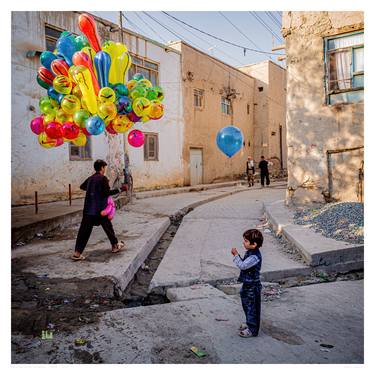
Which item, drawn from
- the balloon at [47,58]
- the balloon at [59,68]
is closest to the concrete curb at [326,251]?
the balloon at [59,68]

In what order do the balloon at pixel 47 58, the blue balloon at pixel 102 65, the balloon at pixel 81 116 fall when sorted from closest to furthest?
the blue balloon at pixel 102 65, the balloon at pixel 81 116, the balloon at pixel 47 58

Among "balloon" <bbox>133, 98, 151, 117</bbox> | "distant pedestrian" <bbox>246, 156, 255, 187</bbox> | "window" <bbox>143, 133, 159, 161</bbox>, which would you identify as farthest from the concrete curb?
"distant pedestrian" <bbox>246, 156, 255, 187</bbox>

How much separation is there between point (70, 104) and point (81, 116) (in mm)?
211

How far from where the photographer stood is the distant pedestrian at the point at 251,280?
2910mm

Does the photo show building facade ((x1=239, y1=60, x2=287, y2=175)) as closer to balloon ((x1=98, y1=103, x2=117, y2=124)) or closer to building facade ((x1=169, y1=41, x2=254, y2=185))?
building facade ((x1=169, y1=41, x2=254, y2=185))

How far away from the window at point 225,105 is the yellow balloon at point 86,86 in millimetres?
15883

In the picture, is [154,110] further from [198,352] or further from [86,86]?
[198,352]

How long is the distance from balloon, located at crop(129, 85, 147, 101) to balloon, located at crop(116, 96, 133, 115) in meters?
0.09

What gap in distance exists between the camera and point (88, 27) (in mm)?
4582

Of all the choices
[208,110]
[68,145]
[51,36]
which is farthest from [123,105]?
[208,110]

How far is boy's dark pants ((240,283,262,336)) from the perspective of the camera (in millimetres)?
2914

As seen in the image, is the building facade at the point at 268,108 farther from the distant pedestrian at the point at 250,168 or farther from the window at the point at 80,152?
the window at the point at 80,152

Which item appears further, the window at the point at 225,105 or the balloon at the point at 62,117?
the window at the point at 225,105
